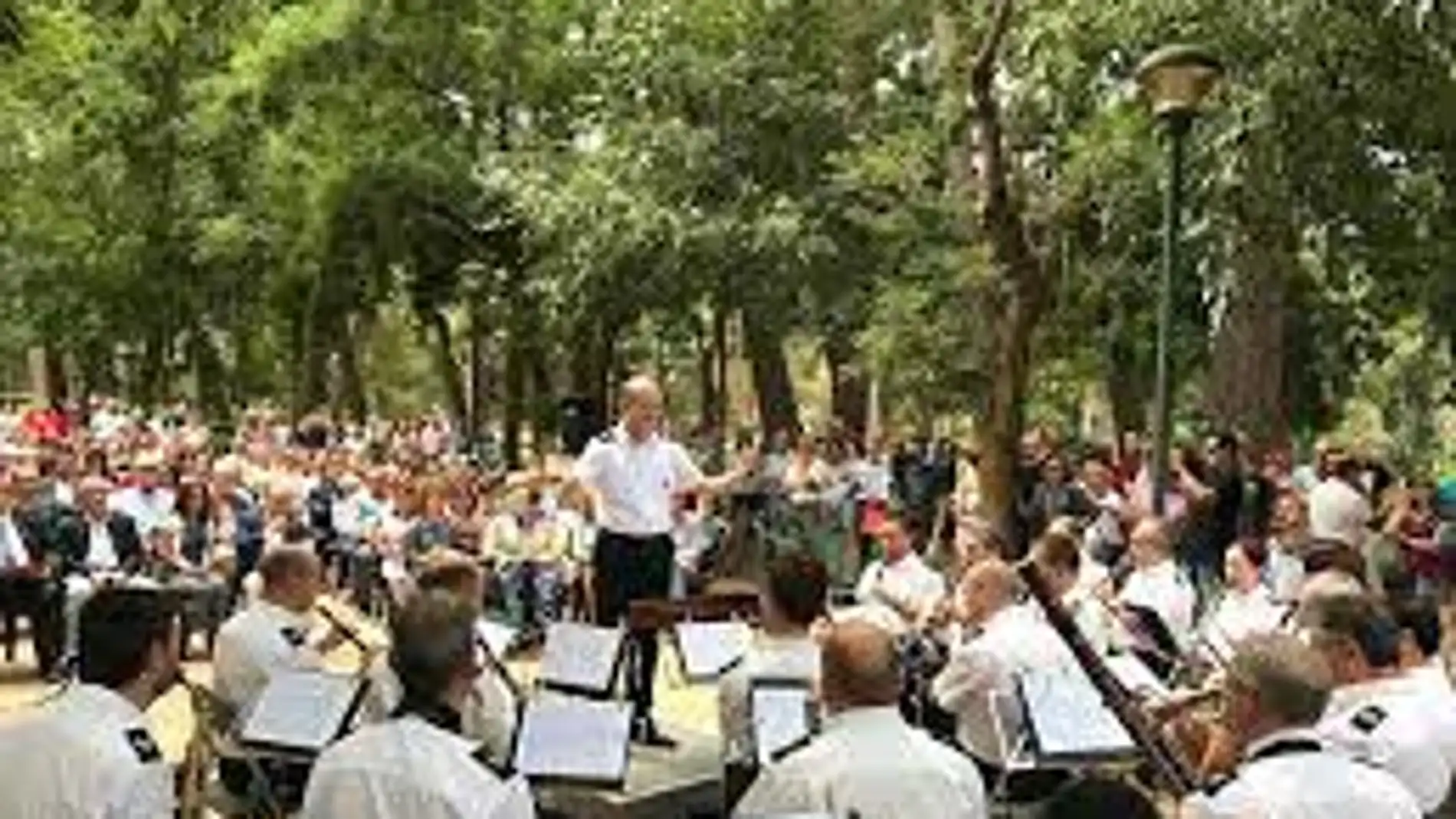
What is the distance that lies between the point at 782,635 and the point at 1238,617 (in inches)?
157

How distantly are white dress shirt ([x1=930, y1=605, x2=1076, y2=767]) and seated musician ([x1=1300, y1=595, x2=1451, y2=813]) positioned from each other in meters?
1.80

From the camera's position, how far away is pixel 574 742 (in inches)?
307

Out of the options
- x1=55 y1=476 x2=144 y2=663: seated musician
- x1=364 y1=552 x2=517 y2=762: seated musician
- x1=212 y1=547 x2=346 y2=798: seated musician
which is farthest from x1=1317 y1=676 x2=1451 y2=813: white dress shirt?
x1=55 y1=476 x2=144 y2=663: seated musician

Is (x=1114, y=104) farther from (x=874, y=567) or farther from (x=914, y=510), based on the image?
(x=914, y=510)

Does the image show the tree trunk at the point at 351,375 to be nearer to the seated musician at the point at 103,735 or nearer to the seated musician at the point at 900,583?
the seated musician at the point at 900,583

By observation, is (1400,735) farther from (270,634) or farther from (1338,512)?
(1338,512)

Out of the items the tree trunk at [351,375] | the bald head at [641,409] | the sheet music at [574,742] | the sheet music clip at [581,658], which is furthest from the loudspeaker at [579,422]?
the sheet music at [574,742]

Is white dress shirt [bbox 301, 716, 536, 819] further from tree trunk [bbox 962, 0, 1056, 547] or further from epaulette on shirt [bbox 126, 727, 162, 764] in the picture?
tree trunk [bbox 962, 0, 1056, 547]

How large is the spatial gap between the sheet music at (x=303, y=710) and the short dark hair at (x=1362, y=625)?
2955 millimetres

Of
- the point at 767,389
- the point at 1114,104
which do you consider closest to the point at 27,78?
the point at 767,389

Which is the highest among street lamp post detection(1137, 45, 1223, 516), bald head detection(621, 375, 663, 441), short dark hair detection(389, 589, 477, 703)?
street lamp post detection(1137, 45, 1223, 516)

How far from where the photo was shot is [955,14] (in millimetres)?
19078

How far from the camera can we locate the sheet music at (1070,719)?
795 cm

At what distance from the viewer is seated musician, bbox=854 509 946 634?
12445 mm
